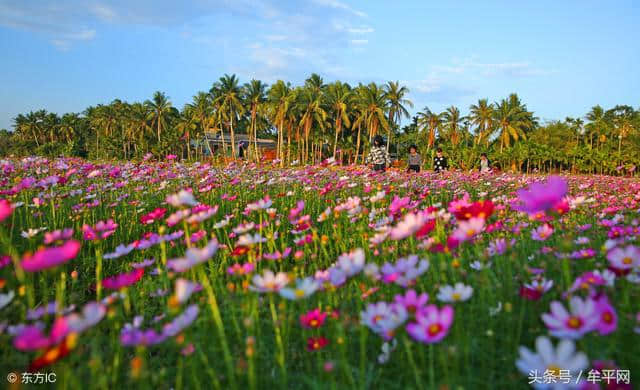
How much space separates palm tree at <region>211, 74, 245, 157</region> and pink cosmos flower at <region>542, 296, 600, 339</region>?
37.5 m

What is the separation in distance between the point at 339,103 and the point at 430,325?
1524 inches

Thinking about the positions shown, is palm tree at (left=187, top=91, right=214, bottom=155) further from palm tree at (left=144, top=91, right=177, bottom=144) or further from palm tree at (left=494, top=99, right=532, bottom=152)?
A: palm tree at (left=494, top=99, right=532, bottom=152)

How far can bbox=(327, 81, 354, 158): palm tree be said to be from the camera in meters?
38.1

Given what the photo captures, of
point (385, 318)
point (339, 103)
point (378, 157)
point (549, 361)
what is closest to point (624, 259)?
point (549, 361)

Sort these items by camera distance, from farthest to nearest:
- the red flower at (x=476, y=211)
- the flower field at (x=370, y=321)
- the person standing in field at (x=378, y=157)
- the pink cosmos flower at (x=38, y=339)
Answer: the person standing in field at (x=378, y=157) < the red flower at (x=476, y=211) < the flower field at (x=370, y=321) < the pink cosmos flower at (x=38, y=339)

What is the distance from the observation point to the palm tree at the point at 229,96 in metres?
36.6

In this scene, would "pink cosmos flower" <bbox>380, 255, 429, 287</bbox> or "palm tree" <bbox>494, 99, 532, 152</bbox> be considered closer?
"pink cosmos flower" <bbox>380, 255, 429, 287</bbox>

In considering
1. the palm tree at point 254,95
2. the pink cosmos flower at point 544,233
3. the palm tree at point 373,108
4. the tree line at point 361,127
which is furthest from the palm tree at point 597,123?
the pink cosmos flower at point 544,233

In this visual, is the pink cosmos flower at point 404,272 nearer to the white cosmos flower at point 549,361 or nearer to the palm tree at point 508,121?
the white cosmos flower at point 549,361

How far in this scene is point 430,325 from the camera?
2.31ft

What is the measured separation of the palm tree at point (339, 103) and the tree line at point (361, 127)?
100 mm

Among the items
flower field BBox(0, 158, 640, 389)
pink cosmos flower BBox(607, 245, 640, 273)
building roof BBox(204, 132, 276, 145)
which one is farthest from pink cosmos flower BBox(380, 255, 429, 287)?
building roof BBox(204, 132, 276, 145)

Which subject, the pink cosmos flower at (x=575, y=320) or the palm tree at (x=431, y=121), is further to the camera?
the palm tree at (x=431, y=121)

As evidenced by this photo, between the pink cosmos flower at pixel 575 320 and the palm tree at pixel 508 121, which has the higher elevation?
the palm tree at pixel 508 121
